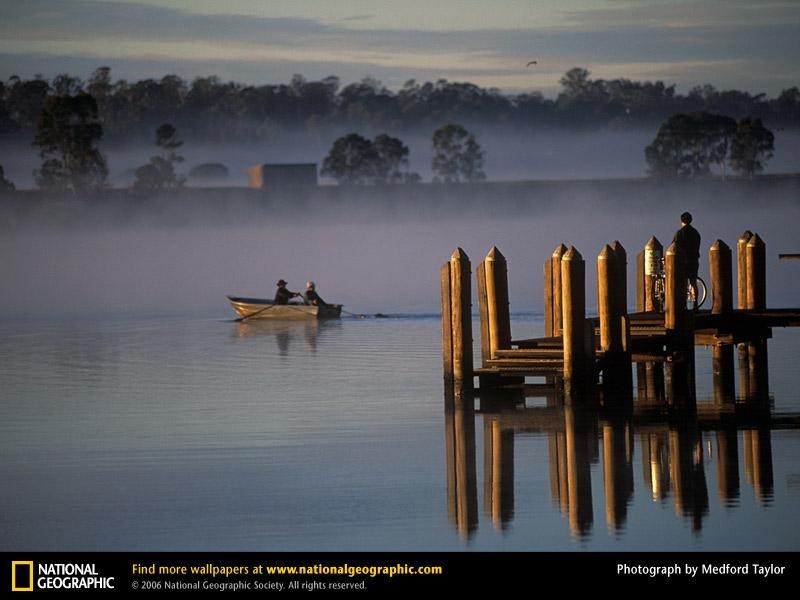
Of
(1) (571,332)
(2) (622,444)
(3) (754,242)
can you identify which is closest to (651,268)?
(3) (754,242)

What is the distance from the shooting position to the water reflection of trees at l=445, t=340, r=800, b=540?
17.8 metres

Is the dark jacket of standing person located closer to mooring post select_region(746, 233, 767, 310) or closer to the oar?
mooring post select_region(746, 233, 767, 310)

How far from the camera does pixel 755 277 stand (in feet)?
104

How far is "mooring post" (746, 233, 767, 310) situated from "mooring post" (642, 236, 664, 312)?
1887mm

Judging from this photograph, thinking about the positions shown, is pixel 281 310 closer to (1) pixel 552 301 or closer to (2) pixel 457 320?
(1) pixel 552 301

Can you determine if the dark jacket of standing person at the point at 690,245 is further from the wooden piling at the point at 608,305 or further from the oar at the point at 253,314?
the oar at the point at 253,314

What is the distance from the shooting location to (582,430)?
75.2ft

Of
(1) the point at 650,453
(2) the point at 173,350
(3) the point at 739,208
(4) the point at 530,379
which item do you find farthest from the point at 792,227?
(1) the point at 650,453

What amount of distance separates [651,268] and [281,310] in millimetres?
25459

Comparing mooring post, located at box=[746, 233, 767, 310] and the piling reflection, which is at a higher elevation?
mooring post, located at box=[746, 233, 767, 310]

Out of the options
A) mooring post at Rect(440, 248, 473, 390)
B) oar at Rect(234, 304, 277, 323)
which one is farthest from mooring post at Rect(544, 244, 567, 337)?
oar at Rect(234, 304, 277, 323)
